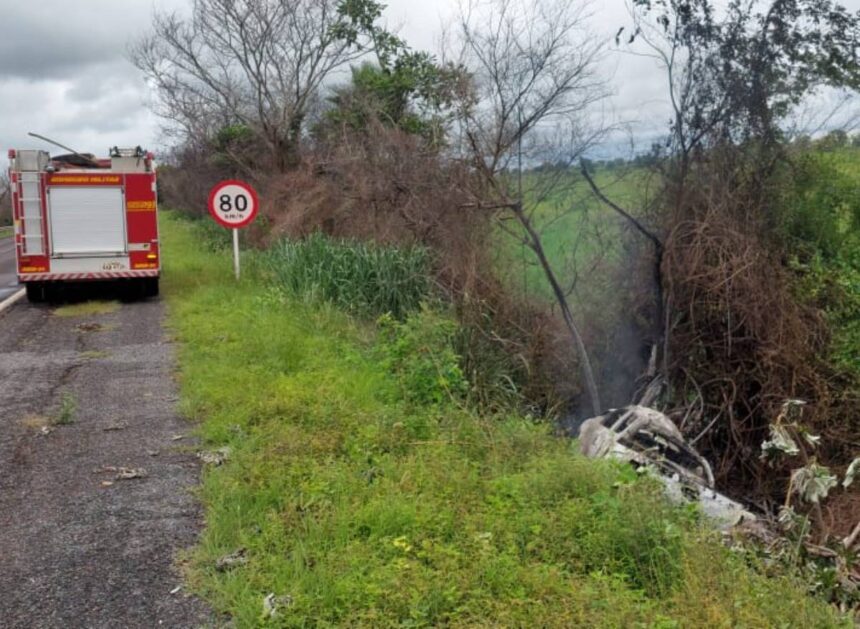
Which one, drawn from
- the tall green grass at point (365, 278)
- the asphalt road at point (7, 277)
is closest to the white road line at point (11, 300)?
the asphalt road at point (7, 277)

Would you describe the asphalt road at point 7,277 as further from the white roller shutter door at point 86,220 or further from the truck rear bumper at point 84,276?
the white roller shutter door at point 86,220

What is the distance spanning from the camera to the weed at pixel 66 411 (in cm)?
658

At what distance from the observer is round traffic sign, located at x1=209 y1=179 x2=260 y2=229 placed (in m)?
14.0

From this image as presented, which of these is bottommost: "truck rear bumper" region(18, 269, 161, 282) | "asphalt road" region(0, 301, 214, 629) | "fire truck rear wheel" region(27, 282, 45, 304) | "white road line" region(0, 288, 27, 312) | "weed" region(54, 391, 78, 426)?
"asphalt road" region(0, 301, 214, 629)

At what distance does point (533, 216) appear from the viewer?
392 inches

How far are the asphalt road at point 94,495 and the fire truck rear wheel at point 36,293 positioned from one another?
18.8ft

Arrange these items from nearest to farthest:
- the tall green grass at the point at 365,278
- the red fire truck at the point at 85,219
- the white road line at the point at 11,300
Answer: the tall green grass at the point at 365,278
the red fire truck at the point at 85,219
the white road line at the point at 11,300

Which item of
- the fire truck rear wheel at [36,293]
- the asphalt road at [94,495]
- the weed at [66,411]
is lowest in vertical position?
the asphalt road at [94,495]

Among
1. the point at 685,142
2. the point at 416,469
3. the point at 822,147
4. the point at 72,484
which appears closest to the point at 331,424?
the point at 416,469

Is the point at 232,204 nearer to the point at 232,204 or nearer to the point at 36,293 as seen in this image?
the point at 232,204

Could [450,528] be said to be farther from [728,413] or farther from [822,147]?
[822,147]

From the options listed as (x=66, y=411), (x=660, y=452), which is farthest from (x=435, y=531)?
(x=66, y=411)

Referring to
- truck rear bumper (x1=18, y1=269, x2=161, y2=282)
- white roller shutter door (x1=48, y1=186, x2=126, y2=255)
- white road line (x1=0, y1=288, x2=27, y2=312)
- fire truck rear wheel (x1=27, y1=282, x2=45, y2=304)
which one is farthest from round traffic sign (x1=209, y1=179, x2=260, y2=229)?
white road line (x1=0, y1=288, x2=27, y2=312)

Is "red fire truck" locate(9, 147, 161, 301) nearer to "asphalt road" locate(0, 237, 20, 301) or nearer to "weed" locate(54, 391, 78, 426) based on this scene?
"asphalt road" locate(0, 237, 20, 301)
